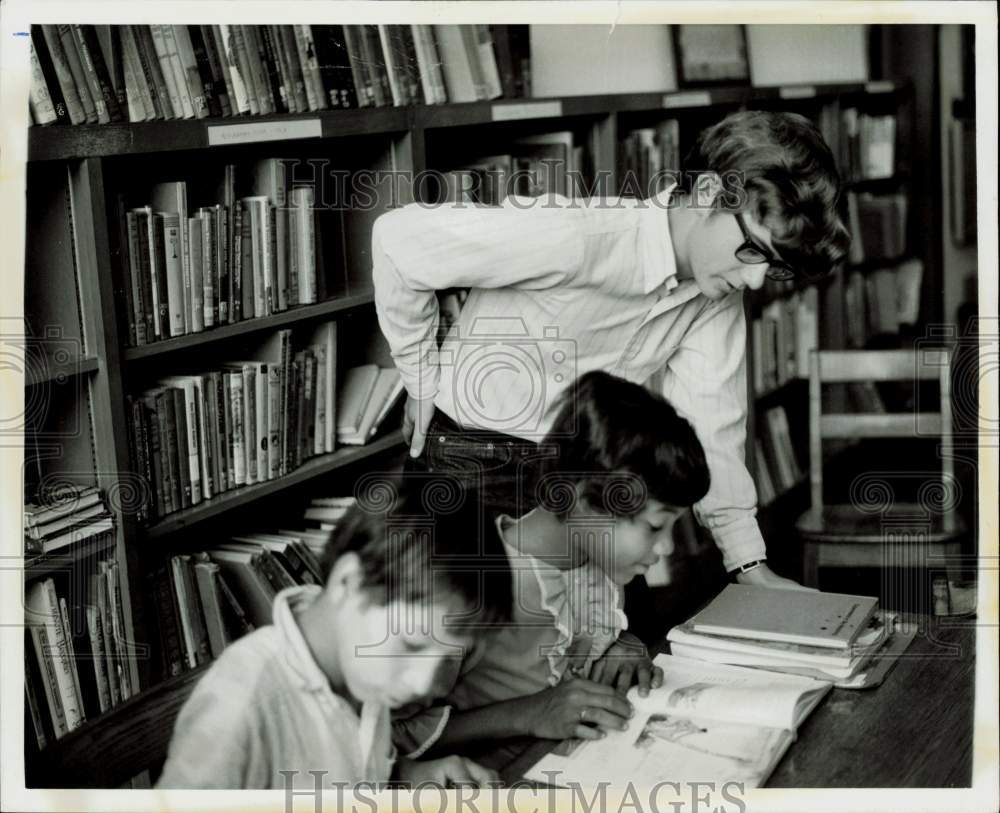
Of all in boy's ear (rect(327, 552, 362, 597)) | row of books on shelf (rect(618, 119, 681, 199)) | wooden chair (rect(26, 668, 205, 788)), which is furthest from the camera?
row of books on shelf (rect(618, 119, 681, 199))

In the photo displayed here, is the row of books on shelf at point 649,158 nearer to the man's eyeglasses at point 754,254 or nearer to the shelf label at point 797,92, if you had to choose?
the man's eyeglasses at point 754,254

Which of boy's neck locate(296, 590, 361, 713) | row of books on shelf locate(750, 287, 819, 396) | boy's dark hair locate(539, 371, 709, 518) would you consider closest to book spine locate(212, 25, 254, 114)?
boy's dark hair locate(539, 371, 709, 518)

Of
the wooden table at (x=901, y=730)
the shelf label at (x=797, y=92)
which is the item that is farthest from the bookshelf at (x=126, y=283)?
the shelf label at (x=797, y=92)

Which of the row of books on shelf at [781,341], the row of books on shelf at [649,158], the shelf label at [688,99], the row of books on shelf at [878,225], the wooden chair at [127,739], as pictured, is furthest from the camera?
the row of books on shelf at [878,225]

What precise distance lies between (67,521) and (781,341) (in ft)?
5.80

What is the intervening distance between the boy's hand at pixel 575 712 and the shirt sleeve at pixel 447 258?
49 cm

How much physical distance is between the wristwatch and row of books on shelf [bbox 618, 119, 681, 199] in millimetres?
579

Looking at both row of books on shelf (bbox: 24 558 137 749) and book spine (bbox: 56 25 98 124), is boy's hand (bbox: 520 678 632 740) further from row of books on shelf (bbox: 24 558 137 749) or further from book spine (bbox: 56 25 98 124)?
book spine (bbox: 56 25 98 124)

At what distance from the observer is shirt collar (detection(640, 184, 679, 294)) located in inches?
68.1

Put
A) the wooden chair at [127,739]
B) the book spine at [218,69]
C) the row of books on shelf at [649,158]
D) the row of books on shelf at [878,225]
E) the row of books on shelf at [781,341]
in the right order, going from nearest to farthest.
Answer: the wooden chair at [127,739] < the book spine at [218,69] < the row of books on shelf at [649,158] < the row of books on shelf at [781,341] < the row of books on shelf at [878,225]

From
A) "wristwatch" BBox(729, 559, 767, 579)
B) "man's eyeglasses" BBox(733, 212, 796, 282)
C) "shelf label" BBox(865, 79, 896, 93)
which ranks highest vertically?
"shelf label" BBox(865, 79, 896, 93)

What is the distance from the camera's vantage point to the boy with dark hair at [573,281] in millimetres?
1687

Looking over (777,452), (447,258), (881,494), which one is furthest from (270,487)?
(777,452)

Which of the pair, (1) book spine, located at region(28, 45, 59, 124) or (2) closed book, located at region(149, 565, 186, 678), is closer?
(1) book spine, located at region(28, 45, 59, 124)
